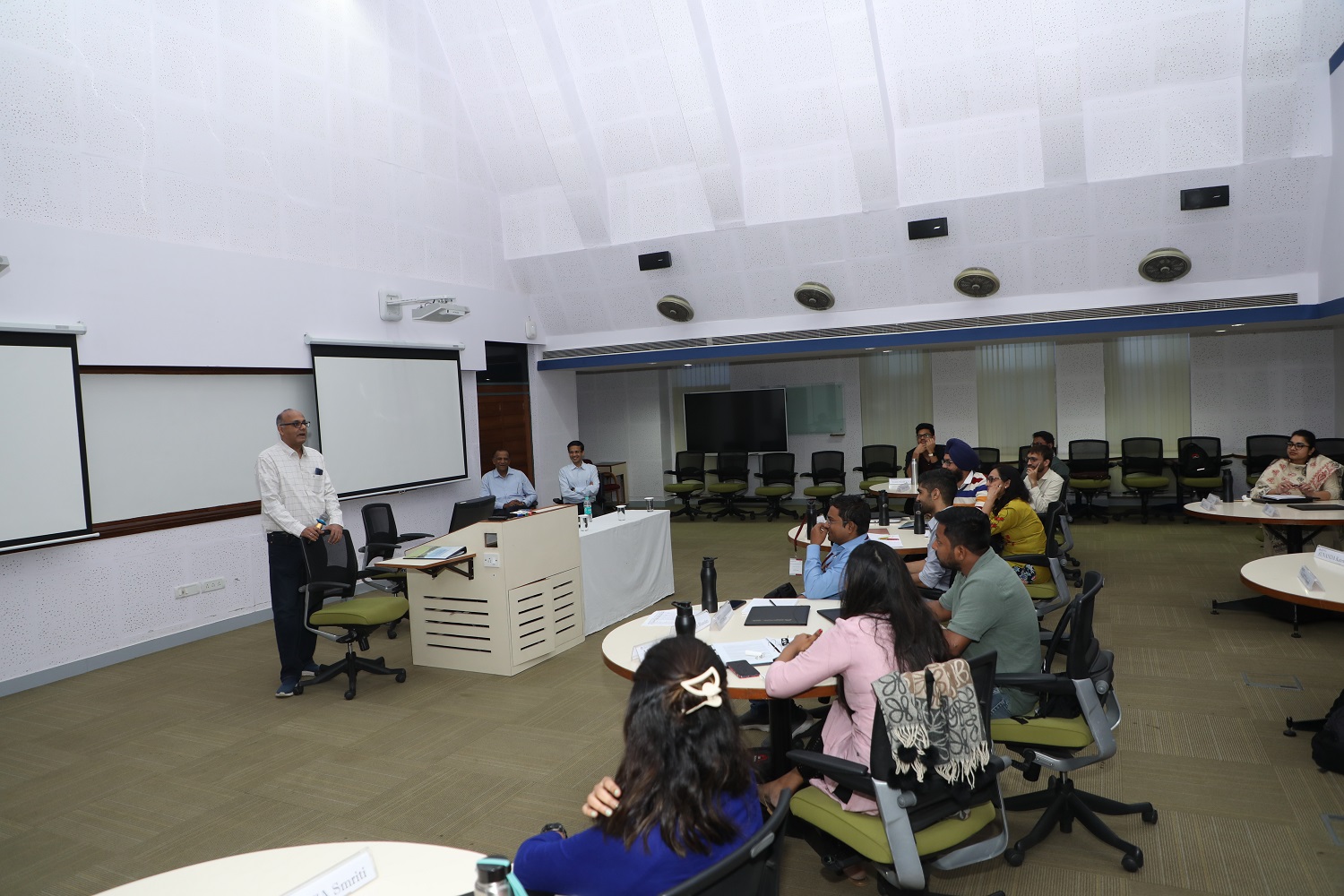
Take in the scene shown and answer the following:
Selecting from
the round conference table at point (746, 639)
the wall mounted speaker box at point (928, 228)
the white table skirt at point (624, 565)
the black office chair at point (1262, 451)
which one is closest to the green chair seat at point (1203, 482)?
the black office chair at point (1262, 451)

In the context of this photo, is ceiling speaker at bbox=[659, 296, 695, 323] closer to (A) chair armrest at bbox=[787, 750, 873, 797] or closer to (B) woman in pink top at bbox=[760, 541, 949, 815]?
(B) woman in pink top at bbox=[760, 541, 949, 815]

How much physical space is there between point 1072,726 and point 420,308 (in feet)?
23.2

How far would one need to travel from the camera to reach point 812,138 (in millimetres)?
8312

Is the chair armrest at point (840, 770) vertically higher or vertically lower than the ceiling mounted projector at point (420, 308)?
lower

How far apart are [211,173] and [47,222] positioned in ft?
4.35

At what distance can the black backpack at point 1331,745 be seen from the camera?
135 inches

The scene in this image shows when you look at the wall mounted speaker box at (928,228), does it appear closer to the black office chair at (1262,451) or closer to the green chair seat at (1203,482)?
the green chair seat at (1203,482)

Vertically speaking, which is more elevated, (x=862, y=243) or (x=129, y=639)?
(x=862, y=243)

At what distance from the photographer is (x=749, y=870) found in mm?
1573

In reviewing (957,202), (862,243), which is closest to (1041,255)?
(957,202)

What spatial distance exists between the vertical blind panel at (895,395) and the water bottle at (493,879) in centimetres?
1105

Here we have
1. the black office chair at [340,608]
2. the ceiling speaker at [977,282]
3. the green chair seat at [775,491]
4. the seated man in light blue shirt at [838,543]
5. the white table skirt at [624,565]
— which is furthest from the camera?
the green chair seat at [775,491]

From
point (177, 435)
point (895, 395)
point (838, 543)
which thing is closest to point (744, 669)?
point (838, 543)

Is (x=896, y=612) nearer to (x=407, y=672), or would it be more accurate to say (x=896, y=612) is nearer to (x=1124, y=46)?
(x=407, y=672)
